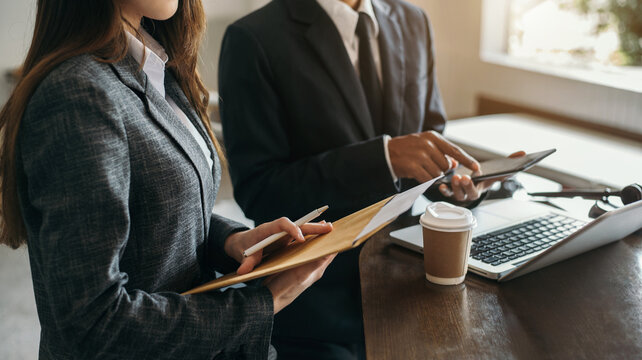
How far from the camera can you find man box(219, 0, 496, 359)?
1407 millimetres

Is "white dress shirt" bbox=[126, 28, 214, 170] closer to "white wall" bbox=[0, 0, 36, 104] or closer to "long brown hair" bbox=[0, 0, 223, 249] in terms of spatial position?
"long brown hair" bbox=[0, 0, 223, 249]

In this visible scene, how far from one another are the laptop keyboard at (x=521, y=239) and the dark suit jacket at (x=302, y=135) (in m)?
0.31

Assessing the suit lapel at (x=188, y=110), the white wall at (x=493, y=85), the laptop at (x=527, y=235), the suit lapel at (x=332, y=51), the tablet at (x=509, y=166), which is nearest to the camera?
the laptop at (x=527, y=235)

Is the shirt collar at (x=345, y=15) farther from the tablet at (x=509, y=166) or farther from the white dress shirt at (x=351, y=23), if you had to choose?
the tablet at (x=509, y=166)

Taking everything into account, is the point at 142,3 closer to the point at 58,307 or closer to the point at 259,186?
the point at 58,307

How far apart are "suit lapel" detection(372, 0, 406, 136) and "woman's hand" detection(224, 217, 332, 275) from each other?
2.19ft

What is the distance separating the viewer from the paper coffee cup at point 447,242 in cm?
96

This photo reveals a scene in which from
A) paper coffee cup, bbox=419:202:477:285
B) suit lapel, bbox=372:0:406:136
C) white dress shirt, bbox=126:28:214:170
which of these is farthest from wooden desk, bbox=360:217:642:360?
suit lapel, bbox=372:0:406:136

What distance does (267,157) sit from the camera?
4.76 feet

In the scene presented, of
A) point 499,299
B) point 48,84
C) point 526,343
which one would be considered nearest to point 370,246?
point 499,299

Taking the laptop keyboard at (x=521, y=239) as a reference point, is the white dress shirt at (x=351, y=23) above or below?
above

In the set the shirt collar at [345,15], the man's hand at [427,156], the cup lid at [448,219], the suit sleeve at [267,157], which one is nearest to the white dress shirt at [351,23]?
the shirt collar at [345,15]

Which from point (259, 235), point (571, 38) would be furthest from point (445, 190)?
point (571, 38)

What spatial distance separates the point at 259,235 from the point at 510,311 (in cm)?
44
